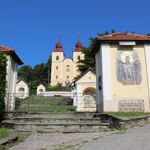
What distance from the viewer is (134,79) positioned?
1811cm

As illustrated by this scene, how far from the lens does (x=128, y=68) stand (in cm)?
1828

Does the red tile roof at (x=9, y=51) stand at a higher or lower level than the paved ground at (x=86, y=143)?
higher

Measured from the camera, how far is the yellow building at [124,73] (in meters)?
17.8

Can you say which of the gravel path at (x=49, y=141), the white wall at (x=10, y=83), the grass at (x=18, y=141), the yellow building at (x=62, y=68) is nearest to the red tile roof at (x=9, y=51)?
the white wall at (x=10, y=83)

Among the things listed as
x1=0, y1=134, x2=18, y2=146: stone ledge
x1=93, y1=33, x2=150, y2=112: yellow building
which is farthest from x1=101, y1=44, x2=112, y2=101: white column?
x1=0, y1=134, x2=18, y2=146: stone ledge

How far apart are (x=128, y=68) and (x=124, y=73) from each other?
47 centimetres

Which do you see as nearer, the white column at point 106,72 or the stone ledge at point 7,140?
the stone ledge at point 7,140

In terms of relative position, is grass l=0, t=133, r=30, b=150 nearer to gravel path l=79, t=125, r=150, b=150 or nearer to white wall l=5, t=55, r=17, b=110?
gravel path l=79, t=125, r=150, b=150

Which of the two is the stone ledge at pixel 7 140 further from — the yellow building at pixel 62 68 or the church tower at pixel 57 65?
the church tower at pixel 57 65

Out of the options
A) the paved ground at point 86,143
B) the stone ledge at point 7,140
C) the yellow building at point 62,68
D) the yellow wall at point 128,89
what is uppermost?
the yellow building at point 62,68

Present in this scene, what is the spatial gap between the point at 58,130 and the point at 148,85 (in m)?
8.25

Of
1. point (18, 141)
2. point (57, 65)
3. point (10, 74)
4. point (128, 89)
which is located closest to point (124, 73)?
point (128, 89)

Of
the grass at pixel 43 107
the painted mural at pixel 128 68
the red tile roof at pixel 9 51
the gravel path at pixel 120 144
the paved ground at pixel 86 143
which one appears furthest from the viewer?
the grass at pixel 43 107

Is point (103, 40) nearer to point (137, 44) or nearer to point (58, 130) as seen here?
point (137, 44)
